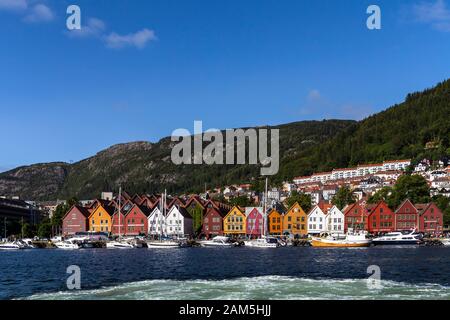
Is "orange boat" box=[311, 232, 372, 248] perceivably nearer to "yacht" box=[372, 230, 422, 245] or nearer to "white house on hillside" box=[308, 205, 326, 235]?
"yacht" box=[372, 230, 422, 245]

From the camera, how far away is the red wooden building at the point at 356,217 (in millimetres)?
144625

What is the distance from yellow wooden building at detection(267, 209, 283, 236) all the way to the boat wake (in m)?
112

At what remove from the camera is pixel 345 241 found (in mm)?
112312

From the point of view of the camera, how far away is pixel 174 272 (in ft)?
176

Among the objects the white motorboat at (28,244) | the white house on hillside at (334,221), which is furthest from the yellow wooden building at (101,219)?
the white house on hillside at (334,221)

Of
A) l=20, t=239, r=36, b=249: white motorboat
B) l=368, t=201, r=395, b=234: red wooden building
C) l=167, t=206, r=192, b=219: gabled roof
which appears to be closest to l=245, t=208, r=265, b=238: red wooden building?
l=167, t=206, r=192, b=219: gabled roof

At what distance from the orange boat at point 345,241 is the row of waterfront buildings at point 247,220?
2831cm

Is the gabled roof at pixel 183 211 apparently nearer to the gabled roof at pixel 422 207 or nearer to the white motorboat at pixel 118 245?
the white motorboat at pixel 118 245

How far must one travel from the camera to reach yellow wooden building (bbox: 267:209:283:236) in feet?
500

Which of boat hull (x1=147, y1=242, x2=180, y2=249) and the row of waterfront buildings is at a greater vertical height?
the row of waterfront buildings

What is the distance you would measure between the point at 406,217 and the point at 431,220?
6.08 metres

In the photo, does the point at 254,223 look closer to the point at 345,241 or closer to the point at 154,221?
the point at 154,221
